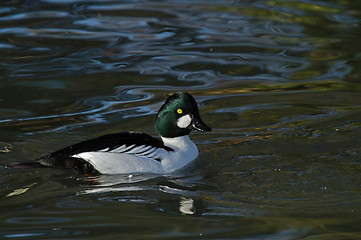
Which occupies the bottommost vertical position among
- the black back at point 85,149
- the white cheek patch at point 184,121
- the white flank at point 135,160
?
the white flank at point 135,160

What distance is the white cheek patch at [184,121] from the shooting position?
7.80 m

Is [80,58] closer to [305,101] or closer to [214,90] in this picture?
[214,90]

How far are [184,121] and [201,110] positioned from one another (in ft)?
6.16

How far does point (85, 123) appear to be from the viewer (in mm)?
9188

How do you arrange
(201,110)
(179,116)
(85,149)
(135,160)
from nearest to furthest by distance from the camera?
1. (85,149)
2. (135,160)
3. (179,116)
4. (201,110)

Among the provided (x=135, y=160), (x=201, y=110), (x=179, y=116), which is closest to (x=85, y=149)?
(x=135, y=160)

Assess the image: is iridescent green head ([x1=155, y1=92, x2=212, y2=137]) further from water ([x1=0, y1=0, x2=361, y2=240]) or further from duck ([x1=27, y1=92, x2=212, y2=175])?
water ([x1=0, y1=0, x2=361, y2=240])

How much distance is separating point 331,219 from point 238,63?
6.09 m

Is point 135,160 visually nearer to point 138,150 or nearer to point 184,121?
point 138,150

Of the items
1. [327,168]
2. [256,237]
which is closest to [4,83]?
[327,168]

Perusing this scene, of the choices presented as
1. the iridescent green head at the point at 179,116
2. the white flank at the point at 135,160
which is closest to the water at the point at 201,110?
the white flank at the point at 135,160

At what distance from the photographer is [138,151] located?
7.40 m

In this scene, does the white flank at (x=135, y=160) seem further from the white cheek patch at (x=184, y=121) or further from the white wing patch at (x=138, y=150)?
the white cheek patch at (x=184, y=121)

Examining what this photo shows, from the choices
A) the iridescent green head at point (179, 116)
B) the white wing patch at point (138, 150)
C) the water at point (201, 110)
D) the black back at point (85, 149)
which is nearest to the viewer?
the water at point (201, 110)
